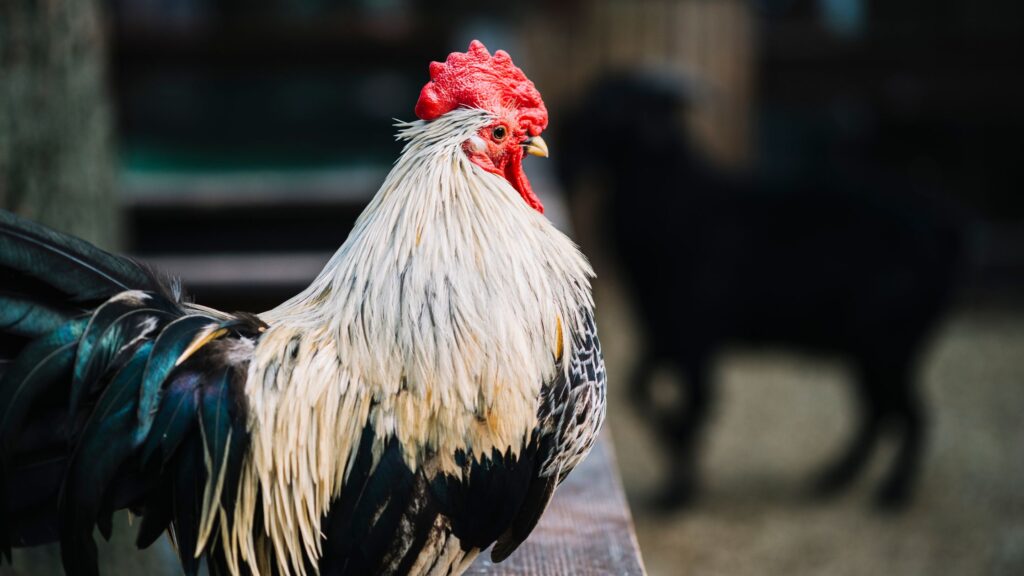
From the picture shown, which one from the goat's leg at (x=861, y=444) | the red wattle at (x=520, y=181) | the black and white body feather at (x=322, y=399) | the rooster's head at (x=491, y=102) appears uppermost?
the rooster's head at (x=491, y=102)

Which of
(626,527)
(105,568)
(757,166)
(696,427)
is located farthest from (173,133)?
(626,527)

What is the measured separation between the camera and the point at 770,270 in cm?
471

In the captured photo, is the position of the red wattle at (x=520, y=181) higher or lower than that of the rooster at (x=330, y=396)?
higher

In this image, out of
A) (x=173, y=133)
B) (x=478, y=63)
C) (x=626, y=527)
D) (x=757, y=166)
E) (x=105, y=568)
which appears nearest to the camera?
(x=478, y=63)

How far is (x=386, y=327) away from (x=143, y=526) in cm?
54

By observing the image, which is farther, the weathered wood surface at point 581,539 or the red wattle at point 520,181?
the weathered wood surface at point 581,539

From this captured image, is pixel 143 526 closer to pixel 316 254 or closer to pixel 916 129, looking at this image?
pixel 316 254

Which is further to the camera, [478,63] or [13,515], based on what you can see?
[478,63]

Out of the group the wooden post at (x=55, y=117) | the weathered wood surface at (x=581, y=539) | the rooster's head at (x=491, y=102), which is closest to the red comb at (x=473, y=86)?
the rooster's head at (x=491, y=102)

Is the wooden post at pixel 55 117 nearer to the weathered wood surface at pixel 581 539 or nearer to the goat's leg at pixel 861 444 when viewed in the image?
the weathered wood surface at pixel 581 539

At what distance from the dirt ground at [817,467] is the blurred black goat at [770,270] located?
214 mm

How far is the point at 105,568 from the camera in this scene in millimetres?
2643

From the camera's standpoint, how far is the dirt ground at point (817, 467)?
4.35 m

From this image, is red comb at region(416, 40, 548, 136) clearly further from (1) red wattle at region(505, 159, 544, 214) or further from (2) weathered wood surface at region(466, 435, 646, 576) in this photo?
(2) weathered wood surface at region(466, 435, 646, 576)
